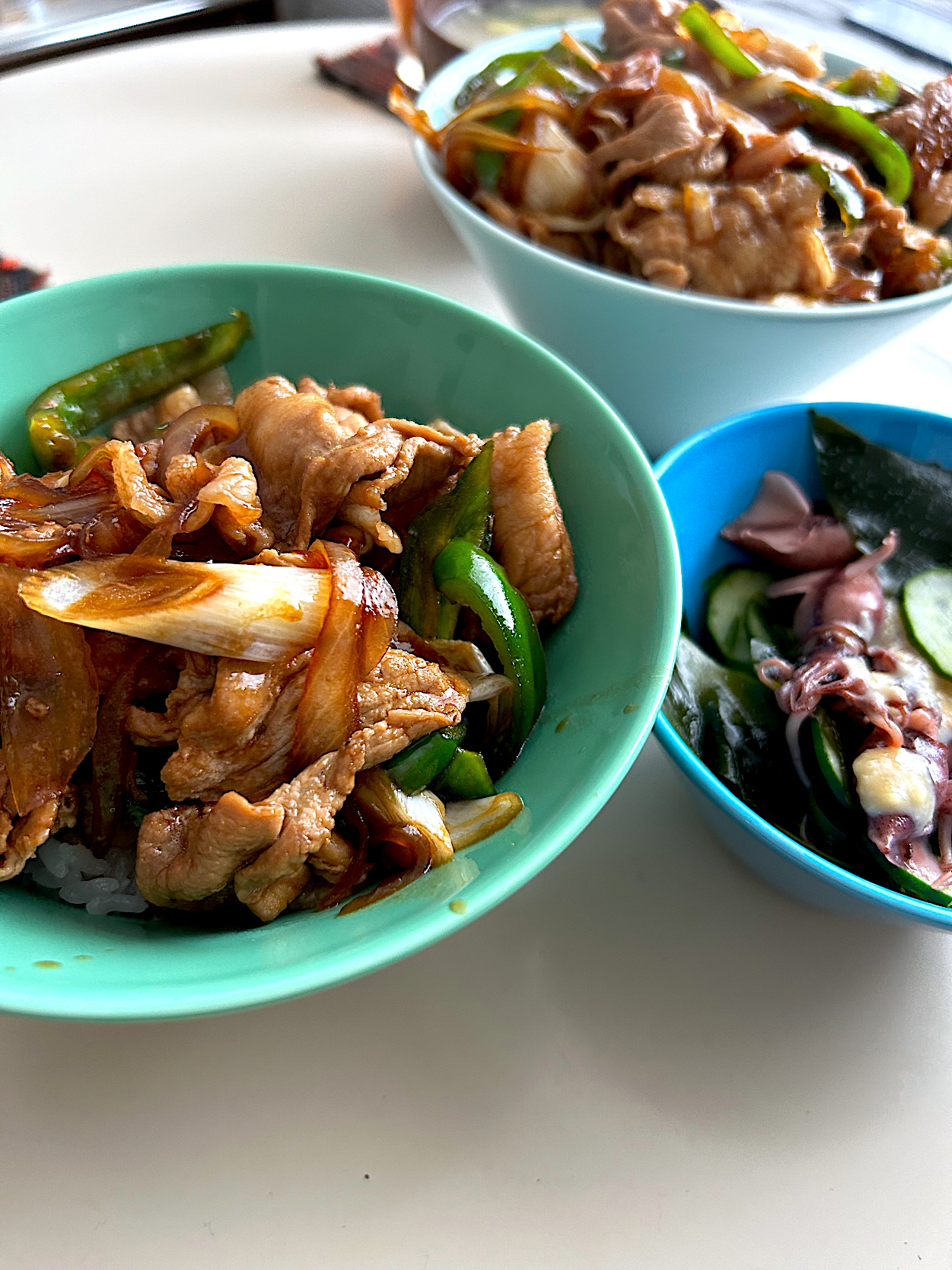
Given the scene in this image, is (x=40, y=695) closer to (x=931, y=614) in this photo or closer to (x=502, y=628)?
(x=502, y=628)

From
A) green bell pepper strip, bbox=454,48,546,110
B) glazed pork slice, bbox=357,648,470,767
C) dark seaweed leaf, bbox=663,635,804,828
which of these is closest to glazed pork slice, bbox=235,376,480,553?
glazed pork slice, bbox=357,648,470,767

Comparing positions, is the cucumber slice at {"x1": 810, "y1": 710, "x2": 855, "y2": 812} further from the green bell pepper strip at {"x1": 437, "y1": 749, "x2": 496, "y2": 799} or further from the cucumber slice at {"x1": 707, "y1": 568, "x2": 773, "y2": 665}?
the green bell pepper strip at {"x1": 437, "y1": 749, "x2": 496, "y2": 799}

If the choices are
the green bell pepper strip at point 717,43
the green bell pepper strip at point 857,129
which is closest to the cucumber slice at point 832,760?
the green bell pepper strip at point 857,129

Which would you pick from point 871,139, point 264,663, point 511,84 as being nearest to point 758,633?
point 264,663

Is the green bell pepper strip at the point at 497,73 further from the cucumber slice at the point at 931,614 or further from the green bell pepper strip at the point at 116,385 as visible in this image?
the cucumber slice at the point at 931,614

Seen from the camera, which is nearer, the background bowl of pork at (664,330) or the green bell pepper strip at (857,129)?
the background bowl of pork at (664,330)

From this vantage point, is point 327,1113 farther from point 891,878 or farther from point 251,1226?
point 891,878

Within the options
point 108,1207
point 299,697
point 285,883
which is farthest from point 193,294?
point 108,1207
